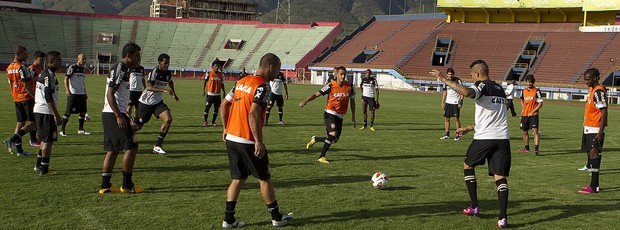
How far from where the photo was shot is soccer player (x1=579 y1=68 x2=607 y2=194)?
9.75 m

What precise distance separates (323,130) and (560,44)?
48.4m

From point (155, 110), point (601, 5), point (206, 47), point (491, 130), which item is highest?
point (601, 5)

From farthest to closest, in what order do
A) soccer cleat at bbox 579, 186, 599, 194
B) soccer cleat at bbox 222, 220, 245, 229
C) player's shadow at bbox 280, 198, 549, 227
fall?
soccer cleat at bbox 579, 186, 599, 194
player's shadow at bbox 280, 198, 549, 227
soccer cleat at bbox 222, 220, 245, 229

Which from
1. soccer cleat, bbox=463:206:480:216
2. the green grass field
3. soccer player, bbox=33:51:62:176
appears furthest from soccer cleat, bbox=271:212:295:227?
soccer player, bbox=33:51:62:176

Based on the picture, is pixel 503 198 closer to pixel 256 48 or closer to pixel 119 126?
pixel 119 126

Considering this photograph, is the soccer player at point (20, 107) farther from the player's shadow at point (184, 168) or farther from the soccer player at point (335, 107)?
the soccer player at point (335, 107)

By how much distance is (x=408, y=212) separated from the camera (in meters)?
7.91

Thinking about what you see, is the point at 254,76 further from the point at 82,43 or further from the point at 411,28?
the point at 82,43

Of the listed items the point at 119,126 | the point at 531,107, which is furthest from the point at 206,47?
the point at 119,126

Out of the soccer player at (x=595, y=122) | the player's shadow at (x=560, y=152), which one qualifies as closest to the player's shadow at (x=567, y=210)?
the soccer player at (x=595, y=122)

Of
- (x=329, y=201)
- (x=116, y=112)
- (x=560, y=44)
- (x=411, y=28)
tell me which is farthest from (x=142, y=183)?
(x=411, y=28)

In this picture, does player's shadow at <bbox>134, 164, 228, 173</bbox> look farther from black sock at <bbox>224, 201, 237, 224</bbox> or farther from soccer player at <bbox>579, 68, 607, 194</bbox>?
soccer player at <bbox>579, 68, 607, 194</bbox>

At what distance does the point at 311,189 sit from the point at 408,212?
6.27ft

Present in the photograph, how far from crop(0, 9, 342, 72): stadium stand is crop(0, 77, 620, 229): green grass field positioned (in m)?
62.6
